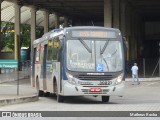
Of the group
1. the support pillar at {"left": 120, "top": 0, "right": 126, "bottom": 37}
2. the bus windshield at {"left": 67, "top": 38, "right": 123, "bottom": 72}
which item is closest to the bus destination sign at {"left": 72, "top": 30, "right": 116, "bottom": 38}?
the bus windshield at {"left": 67, "top": 38, "right": 123, "bottom": 72}

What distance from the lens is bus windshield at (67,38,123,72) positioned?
21344 millimetres

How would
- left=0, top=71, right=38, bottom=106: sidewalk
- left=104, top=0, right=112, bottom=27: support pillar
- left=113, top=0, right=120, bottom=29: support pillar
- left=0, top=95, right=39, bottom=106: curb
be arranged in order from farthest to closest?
left=113, top=0, right=120, bottom=29: support pillar → left=104, top=0, right=112, bottom=27: support pillar → left=0, top=71, right=38, bottom=106: sidewalk → left=0, top=95, right=39, bottom=106: curb

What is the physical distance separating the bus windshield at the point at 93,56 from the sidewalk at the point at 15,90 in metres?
2.85

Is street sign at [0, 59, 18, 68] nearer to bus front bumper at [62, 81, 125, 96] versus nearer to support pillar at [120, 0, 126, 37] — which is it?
bus front bumper at [62, 81, 125, 96]

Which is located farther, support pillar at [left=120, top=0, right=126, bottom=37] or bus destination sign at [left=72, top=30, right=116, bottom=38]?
support pillar at [left=120, top=0, right=126, bottom=37]

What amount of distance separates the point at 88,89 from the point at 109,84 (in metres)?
0.98

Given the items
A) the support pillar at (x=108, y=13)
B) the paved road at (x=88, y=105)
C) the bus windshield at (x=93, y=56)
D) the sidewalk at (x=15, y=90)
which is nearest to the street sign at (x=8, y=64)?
the sidewalk at (x=15, y=90)

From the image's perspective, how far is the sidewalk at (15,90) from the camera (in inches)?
849

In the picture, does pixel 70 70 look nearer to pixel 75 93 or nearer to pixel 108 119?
pixel 75 93

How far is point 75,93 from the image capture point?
69.4ft

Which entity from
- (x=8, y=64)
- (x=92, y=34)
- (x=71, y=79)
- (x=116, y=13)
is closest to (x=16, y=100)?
(x=71, y=79)

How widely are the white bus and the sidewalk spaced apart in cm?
183

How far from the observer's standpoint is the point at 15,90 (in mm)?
31906

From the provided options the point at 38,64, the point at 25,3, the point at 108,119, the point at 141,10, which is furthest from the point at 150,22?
the point at 108,119
